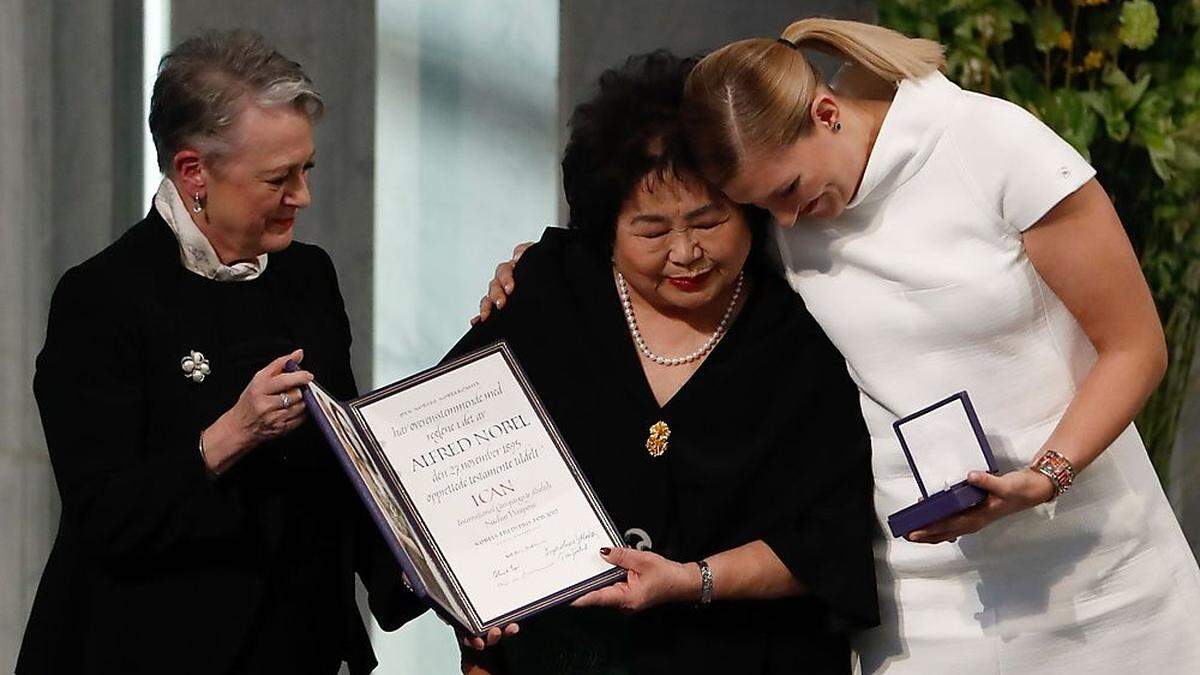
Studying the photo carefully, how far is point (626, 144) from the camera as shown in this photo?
103 inches

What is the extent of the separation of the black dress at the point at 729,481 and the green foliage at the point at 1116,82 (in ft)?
3.49

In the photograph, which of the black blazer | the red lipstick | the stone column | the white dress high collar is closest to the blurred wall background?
the stone column

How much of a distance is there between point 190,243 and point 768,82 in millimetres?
851

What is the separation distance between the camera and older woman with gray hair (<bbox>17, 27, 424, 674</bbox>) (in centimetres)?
249

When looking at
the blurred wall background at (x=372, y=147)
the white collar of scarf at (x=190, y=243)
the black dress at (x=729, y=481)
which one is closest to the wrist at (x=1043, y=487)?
the black dress at (x=729, y=481)

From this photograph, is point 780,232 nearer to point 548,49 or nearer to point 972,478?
point 972,478

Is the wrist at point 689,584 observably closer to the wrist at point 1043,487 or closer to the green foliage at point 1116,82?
the wrist at point 1043,487

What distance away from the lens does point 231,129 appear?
8.36 feet

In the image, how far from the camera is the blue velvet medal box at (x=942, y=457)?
2359 millimetres

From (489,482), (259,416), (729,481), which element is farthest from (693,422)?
(259,416)

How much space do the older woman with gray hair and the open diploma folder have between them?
151 millimetres

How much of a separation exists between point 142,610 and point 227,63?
2.56 ft

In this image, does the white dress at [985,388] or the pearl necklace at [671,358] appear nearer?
the white dress at [985,388]

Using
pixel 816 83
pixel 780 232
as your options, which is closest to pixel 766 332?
pixel 780 232
